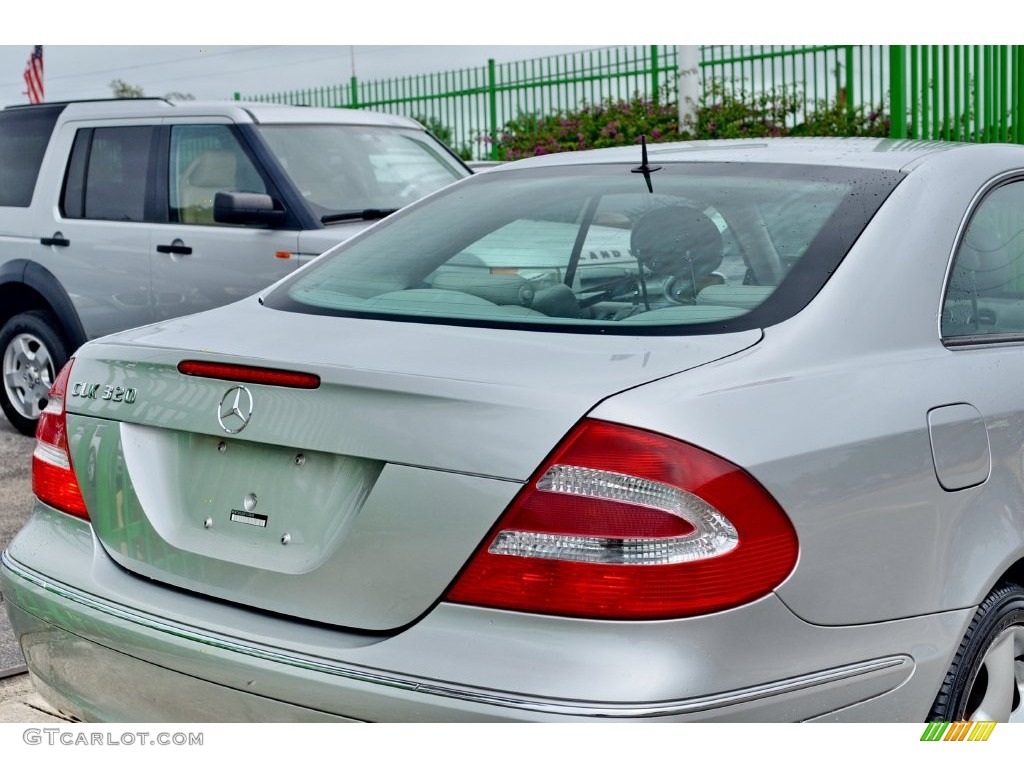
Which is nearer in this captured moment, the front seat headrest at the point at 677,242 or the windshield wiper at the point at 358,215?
the front seat headrest at the point at 677,242

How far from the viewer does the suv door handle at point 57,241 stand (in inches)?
288

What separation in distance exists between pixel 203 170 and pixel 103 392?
4.64 m

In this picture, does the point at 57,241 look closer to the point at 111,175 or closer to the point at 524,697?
the point at 111,175

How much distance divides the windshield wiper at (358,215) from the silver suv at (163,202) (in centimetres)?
1

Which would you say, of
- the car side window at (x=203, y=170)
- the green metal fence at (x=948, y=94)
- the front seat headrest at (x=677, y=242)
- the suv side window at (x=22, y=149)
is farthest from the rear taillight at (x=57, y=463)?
the green metal fence at (x=948, y=94)

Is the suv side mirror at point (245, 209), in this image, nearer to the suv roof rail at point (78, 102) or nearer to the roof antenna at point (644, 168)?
the suv roof rail at point (78, 102)

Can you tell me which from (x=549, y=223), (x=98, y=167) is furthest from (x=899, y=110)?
(x=549, y=223)

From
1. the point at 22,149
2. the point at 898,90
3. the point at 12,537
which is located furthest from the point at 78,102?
the point at 898,90

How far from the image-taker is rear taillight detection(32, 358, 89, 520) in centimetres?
261

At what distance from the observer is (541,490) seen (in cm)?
199

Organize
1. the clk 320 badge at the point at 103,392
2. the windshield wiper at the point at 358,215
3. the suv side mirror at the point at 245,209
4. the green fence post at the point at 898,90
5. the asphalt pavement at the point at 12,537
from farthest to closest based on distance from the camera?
1. the green fence post at the point at 898,90
2. the windshield wiper at the point at 358,215
3. the suv side mirror at the point at 245,209
4. the asphalt pavement at the point at 12,537
5. the clk 320 badge at the point at 103,392

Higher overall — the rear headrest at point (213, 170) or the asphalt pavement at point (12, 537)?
the rear headrest at point (213, 170)

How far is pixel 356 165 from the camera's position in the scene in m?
7.08

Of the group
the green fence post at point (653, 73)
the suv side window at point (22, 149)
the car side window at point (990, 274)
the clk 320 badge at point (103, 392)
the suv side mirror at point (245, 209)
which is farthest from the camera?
the green fence post at point (653, 73)
